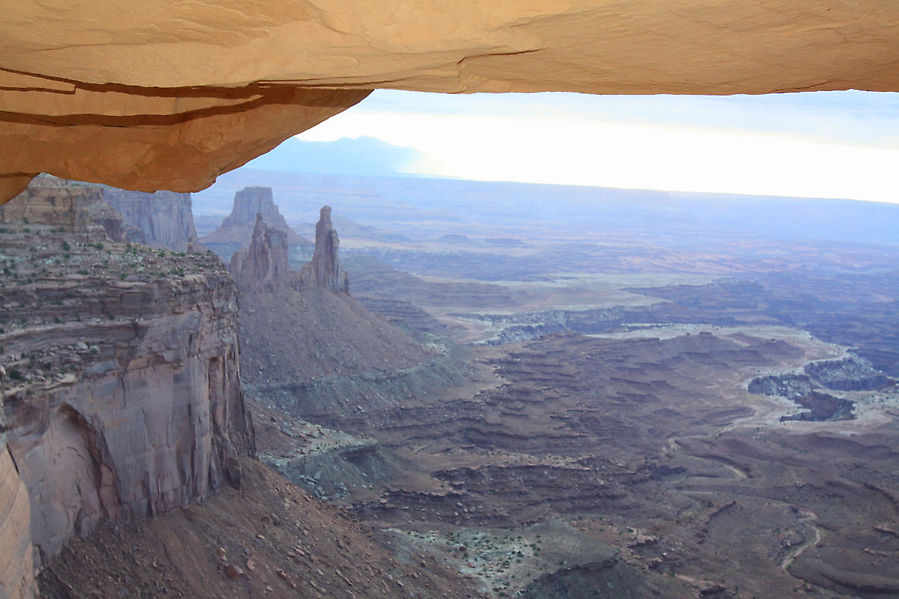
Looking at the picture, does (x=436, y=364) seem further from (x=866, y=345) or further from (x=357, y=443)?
(x=866, y=345)

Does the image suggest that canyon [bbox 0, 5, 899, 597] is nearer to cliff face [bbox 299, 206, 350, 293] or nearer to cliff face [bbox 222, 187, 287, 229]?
cliff face [bbox 299, 206, 350, 293]

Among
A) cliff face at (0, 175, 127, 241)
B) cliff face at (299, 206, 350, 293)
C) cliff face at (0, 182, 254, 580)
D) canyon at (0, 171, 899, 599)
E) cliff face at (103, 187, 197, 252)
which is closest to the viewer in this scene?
cliff face at (0, 182, 254, 580)

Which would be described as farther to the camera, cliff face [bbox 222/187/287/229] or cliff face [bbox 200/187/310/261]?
cliff face [bbox 222/187/287/229]

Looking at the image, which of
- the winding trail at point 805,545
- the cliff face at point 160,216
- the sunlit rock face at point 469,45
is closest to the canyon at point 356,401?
the sunlit rock face at point 469,45

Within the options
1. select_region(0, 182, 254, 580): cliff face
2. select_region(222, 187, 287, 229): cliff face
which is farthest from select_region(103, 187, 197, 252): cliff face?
select_region(0, 182, 254, 580): cliff face

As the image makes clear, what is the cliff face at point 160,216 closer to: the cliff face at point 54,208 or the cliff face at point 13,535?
the cliff face at point 54,208

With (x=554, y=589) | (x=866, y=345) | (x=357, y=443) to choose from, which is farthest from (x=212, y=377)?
(x=866, y=345)
